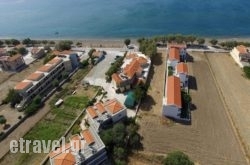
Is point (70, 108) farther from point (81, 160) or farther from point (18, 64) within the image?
point (18, 64)

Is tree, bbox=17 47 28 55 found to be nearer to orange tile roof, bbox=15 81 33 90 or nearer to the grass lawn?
orange tile roof, bbox=15 81 33 90

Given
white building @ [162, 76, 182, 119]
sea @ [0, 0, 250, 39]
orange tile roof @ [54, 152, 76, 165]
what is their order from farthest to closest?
sea @ [0, 0, 250, 39], white building @ [162, 76, 182, 119], orange tile roof @ [54, 152, 76, 165]

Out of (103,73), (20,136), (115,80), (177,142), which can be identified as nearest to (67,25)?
(103,73)

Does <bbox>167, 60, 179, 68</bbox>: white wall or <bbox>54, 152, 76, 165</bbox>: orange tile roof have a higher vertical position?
<bbox>167, 60, 179, 68</bbox>: white wall

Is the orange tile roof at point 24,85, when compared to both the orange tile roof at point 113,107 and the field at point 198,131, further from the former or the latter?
the field at point 198,131

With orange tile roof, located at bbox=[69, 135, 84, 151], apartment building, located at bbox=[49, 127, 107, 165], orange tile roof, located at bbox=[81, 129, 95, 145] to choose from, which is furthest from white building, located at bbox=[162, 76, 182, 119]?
orange tile roof, located at bbox=[69, 135, 84, 151]

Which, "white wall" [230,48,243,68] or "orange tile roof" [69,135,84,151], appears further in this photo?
"white wall" [230,48,243,68]

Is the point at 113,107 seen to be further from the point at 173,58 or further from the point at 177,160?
the point at 173,58
